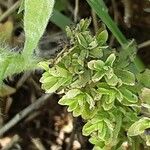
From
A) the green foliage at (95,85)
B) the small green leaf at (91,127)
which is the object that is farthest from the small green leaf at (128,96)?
the small green leaf at (91,127)

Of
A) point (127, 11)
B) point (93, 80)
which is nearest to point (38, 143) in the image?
point (127, 11)

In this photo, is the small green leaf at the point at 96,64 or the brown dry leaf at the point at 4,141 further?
the brown dry leaf at the point at 4,141

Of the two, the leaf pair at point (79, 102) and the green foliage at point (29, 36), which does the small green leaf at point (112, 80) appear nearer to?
the leaf pair at point (79, 102)

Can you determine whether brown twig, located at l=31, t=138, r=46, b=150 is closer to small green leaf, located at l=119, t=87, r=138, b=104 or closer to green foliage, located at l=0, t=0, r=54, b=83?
green foliage, located at l=0, t=0, r=54, b=83

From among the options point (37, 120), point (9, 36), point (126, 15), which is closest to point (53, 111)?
point (37, 120)

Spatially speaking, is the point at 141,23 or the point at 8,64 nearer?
the point at 8,64

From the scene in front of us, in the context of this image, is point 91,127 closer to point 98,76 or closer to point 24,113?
point 98,76

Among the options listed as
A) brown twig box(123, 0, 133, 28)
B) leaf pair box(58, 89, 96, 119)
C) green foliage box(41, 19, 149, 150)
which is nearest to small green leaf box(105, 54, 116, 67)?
green foliage box(41, 19, 149, 150)

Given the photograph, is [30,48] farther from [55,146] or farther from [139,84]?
[55,146]
